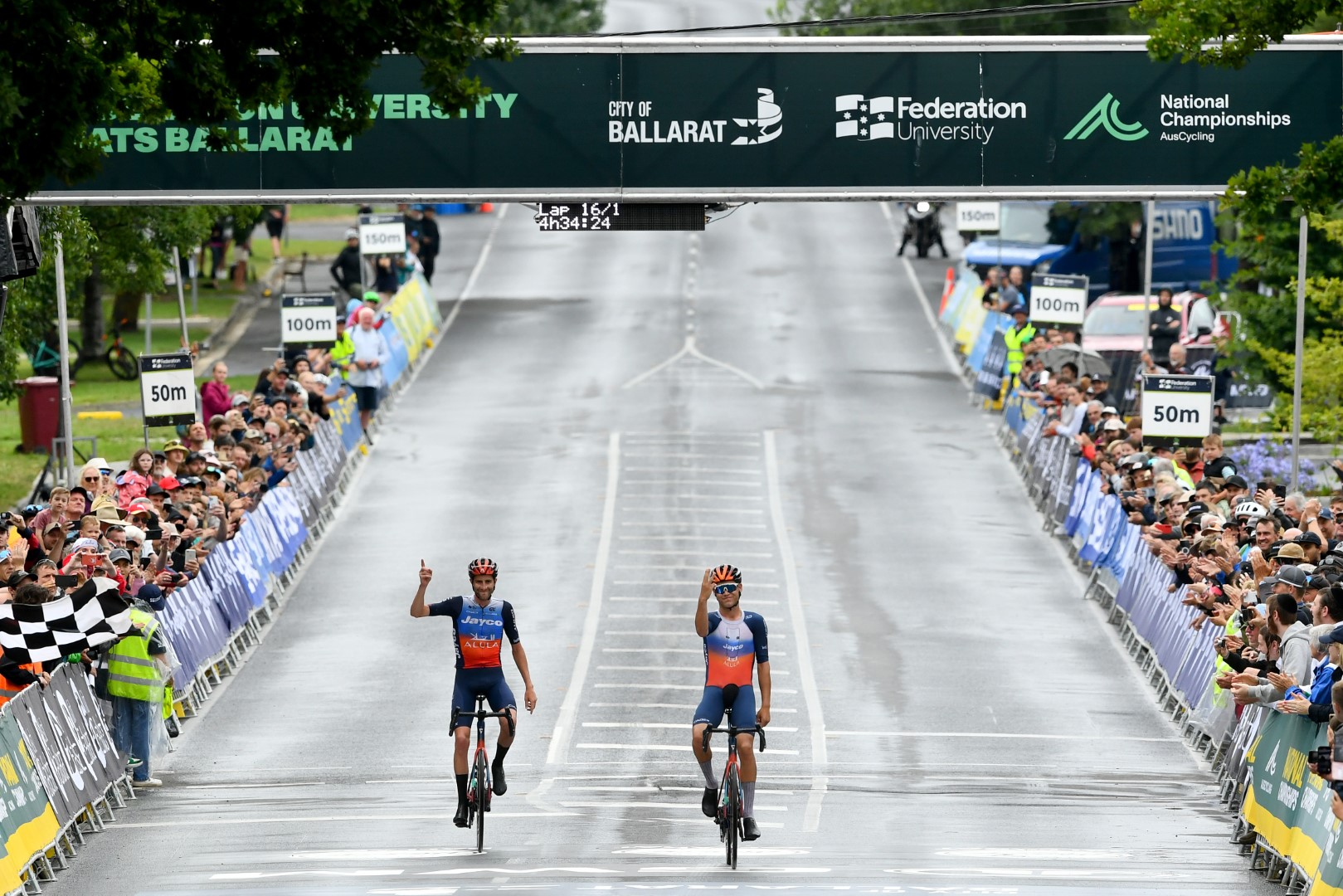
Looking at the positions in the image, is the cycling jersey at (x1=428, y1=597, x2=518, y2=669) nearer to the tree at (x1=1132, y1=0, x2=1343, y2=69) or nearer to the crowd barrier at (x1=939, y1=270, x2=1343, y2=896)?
the crowd barrier at (x1=939, y1=270, x2=1343, y2=896)

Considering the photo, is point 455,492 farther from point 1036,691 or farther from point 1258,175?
point 1258,175

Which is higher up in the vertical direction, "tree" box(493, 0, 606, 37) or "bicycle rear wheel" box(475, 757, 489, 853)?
"tree" box(493, 0, 606, 37)

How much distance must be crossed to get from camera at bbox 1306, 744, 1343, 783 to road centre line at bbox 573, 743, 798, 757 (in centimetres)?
695

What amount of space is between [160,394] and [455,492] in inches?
203

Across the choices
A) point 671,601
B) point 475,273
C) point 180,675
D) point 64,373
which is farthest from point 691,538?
point 475,273

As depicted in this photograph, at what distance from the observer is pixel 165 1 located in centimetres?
1588

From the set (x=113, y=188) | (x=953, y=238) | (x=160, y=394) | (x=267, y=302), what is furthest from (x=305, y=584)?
(x=953, y=238)

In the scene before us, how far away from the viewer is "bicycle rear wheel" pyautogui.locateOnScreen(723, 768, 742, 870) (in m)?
16.0

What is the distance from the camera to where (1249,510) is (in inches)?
859

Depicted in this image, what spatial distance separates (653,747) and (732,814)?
4835mm

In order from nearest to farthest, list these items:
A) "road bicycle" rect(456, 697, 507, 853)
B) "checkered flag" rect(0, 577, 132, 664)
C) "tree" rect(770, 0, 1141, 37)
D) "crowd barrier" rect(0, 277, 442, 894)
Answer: "crowd barrier" rect(0, 277, 442, 894) → "road bicycle" rect(456, 697, 507, 853) → "checkered flag" rect(0, 577, 132, 664) → "tree" rect(770, 0, 1141, 37)

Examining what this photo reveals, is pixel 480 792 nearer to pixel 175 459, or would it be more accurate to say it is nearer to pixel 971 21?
pixel 175 459

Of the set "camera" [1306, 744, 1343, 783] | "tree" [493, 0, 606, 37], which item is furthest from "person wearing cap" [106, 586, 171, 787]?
"tree" [493, 0, 606, 37]

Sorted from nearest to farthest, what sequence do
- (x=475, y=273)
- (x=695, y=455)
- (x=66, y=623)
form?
(x=66, y=623) → (x=695, y=455) → (x=475, y=273)
